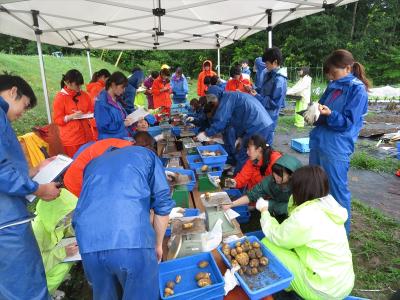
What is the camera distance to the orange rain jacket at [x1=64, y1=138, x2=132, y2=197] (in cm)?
191

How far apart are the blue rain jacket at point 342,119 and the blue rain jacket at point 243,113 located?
986mm

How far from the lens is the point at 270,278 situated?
166 cm

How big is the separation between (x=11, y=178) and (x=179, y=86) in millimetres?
7559

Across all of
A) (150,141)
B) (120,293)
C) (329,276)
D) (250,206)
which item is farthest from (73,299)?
(329,276)

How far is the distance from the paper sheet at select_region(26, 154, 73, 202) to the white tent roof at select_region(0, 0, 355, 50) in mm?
2105

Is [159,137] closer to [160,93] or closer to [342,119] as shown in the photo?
[342,119]

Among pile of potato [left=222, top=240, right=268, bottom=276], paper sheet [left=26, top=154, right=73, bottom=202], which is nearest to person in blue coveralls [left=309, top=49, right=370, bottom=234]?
pile of potato [left=222, top=240, right=268, bottom=276]

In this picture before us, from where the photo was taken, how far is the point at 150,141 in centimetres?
183

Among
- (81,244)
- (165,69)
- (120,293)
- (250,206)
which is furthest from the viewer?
(165,69)

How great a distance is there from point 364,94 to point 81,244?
2488 mm

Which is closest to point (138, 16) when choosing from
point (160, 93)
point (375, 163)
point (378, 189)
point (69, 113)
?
point (69, 113)

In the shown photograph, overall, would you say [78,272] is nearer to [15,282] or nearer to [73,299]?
[73,299]

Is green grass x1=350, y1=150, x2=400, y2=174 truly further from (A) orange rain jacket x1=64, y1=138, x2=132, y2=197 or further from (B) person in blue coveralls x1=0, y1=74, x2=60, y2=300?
(B) person in blue coveralls x1=0, y1=74, x2=60, y2=300

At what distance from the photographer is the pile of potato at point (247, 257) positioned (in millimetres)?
1719
